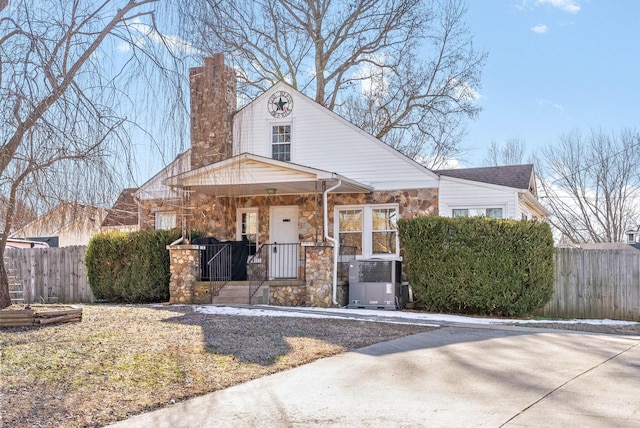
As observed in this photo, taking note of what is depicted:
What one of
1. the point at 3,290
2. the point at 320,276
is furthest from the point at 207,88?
the point at 320,276

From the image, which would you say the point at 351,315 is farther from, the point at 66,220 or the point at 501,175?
the point at 501,175

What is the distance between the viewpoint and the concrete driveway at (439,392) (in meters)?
4.91

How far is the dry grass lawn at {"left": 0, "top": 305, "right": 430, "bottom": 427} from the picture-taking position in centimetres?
511

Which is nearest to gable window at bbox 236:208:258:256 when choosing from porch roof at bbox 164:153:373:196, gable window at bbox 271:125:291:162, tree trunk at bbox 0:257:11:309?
gable window at bbox 271:125:291:162

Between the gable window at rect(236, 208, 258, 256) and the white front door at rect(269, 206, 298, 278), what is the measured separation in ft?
1.70

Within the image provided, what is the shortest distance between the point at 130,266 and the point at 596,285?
37.1ft

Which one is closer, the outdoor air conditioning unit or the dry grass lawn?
the dry grass lawn

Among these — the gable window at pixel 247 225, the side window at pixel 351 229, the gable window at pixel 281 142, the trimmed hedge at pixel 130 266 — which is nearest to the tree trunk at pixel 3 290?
the trimmed hedge at pixel 130 266

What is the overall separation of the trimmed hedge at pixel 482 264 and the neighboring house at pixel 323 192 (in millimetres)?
2107

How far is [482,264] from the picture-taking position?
13234 mm

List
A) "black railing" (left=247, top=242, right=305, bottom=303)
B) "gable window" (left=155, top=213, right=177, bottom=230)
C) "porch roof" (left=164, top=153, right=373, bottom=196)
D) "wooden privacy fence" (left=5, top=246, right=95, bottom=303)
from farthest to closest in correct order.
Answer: "gable window" (left=155, top=213, right=177, bottom=230), "wooden privacy fence" (left=5, top=246, right=95, bottom=303), "black railing" (left=247, top=242, right=305, bottom=303), "porch roof" (left=164, top=153, right=373, bottom=196)

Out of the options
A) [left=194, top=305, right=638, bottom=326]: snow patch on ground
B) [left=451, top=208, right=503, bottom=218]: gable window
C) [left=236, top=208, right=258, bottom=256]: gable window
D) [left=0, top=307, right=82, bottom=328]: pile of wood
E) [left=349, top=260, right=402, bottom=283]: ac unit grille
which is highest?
[left=451, top=208, right=503, bottom=218]: gable window

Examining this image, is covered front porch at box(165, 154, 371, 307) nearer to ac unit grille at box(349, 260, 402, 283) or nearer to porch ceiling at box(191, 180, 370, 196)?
porch ceiling at box(191, 180, 370, 196)

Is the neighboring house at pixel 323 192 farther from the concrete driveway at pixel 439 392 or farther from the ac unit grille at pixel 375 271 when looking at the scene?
the concrete driveway at pixel 439 392
